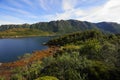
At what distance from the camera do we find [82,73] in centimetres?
2053

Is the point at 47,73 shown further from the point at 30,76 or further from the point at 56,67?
the point at 30,76

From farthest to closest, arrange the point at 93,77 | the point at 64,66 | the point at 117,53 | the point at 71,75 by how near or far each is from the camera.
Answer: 1. the point at 117,53
2. the point at 64,66
3. the point at 93,77
4. the point at 71,75

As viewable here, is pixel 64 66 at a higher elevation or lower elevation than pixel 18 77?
higher

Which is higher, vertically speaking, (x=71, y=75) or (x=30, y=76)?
(x=71, y=75)

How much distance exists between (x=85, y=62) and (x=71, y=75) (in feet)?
14.0

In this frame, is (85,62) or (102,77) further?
(85,62)

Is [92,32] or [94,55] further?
[92,32]

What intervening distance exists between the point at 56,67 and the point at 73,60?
2.30 metres

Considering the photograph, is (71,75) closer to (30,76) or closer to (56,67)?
(56,67)

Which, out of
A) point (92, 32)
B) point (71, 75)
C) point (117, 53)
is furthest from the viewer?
point (92, 32)

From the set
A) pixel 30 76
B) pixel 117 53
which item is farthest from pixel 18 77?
pixel 117 53

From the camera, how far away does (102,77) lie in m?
20.0

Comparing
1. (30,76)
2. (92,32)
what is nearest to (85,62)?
(30,76)

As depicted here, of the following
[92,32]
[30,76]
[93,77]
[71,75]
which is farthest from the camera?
[92,32]
